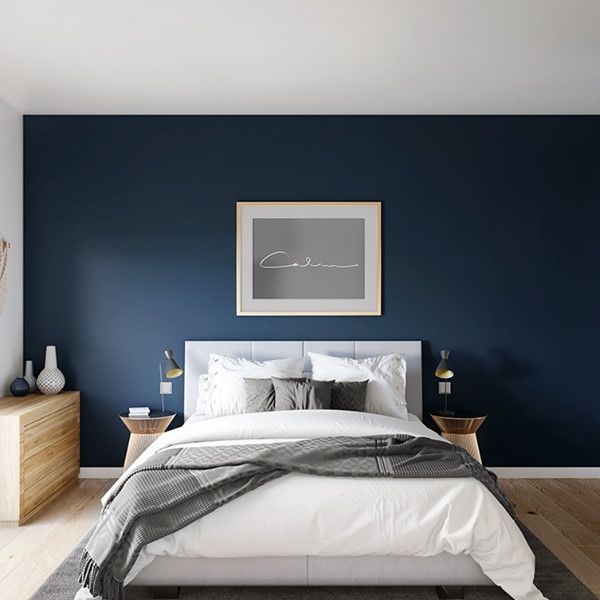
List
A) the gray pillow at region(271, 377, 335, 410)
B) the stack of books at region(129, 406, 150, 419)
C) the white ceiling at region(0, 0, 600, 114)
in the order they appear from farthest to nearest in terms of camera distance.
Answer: the stack of books at region(129, 406, 150, 419)
the gray pillow at region(271, 377, 335, 410)
the white ceiling at region(0, 0, 600, 114)

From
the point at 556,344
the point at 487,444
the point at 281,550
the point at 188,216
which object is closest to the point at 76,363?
the point at 188,216

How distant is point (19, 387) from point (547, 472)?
3.91 m

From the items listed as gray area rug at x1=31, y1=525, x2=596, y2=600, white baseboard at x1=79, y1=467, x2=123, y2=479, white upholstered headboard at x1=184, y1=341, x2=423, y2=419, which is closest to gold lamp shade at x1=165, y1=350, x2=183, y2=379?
white upholstered headboard at x1=184, y1=341, x2=423, y2=419

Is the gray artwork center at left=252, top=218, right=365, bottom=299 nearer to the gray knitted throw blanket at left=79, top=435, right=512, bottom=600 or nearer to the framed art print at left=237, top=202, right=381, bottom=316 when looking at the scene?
the framed art print at left=237, top=202, right=381, bottom=316

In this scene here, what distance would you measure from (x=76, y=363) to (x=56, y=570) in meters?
2.03

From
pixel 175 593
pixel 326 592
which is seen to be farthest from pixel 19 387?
pixel 326 592

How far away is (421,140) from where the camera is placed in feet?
17.1

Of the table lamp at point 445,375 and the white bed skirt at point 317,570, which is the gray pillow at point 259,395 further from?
the white bed skirt at point 317,570

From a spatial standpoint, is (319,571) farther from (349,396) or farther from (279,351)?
(279,351)

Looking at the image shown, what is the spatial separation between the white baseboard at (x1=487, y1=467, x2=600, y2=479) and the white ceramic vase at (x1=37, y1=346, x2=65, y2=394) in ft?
10.7

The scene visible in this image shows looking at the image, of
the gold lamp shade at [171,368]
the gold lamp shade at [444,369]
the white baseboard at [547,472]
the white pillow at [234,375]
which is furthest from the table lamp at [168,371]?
the white baseboard at [547,472]

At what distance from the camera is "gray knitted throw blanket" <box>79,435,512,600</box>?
2910 mm

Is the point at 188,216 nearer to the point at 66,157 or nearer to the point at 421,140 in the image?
the point at 66,157

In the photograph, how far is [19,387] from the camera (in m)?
4.82
